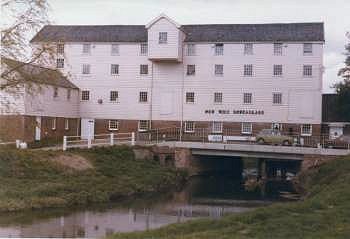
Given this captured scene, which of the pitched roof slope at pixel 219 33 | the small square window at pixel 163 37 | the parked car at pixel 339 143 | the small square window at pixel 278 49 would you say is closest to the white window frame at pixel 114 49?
the pitched roof slope at pixel 219 33

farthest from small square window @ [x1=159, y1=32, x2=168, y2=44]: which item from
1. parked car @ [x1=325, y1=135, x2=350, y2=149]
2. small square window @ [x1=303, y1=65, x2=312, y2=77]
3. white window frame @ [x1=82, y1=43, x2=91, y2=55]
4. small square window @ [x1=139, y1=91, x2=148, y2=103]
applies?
parked car @ [x1=325, y1=135, x2=350, y2=149]

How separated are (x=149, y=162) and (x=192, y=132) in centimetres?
1000

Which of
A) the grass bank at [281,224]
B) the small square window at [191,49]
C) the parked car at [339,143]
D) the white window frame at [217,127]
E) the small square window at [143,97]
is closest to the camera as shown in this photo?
the grass bank at [281,224]

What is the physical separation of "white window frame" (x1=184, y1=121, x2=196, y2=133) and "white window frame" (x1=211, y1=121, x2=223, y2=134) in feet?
4.89

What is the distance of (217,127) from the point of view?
1854 inches

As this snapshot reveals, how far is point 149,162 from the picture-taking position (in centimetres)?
3794

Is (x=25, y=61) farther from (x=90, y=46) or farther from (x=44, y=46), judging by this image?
(x=90, y=46)

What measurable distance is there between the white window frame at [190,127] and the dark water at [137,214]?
44.0 ft

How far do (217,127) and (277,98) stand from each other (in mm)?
5094

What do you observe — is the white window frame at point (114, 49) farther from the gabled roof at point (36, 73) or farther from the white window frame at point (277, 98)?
the gabled roof at point (36, 73)

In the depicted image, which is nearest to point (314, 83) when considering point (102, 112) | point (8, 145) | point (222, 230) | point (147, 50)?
point (147, 50)

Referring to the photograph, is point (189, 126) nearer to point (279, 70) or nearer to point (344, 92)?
point (279, 70)

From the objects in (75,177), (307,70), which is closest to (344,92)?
(307,70)

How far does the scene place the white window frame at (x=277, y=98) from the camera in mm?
45906
